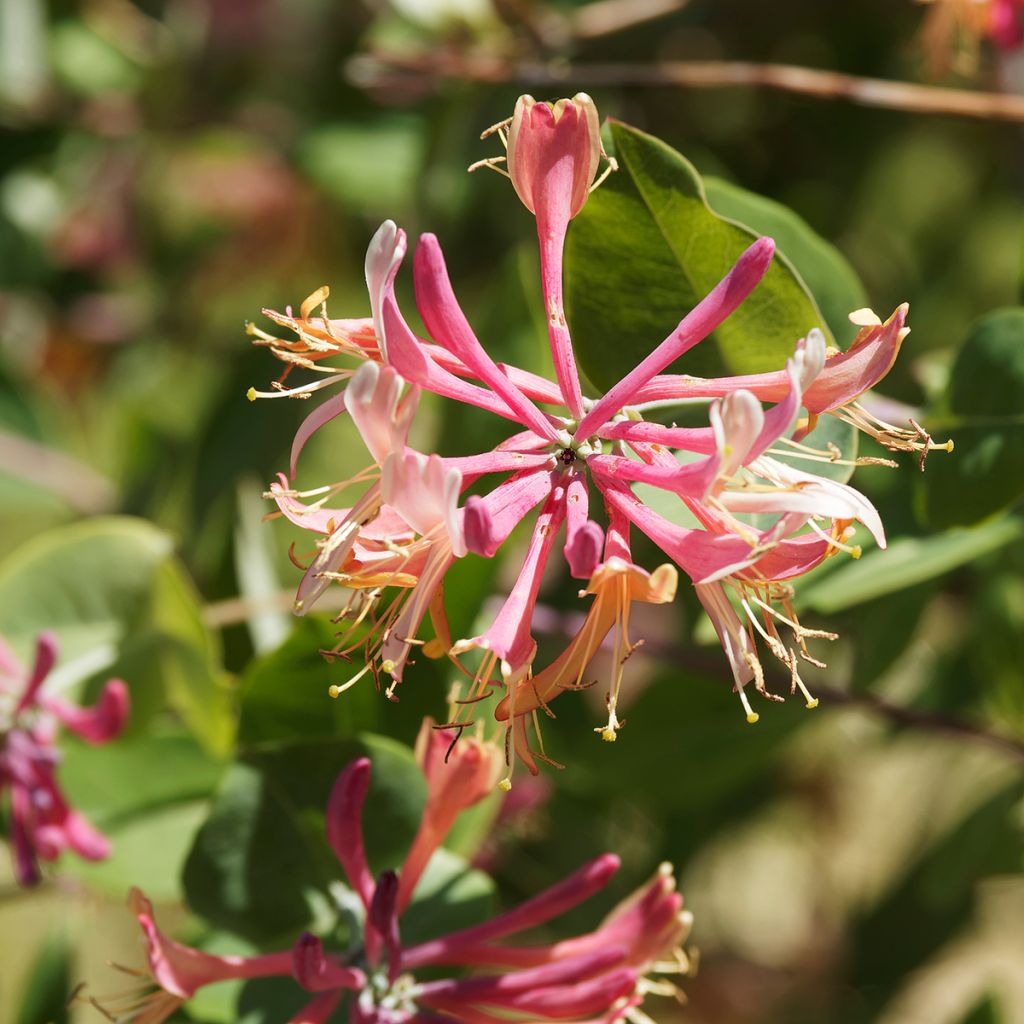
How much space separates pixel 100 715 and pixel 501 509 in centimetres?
51

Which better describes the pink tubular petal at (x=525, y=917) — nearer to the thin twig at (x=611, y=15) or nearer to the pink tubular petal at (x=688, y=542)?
the pink tubular petal at (x=688, y=542)

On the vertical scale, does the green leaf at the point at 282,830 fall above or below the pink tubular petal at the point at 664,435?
below

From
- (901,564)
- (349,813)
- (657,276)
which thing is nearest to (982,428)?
(901,564)

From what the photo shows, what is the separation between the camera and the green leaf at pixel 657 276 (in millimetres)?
786

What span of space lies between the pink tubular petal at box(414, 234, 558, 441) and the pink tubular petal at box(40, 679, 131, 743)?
473 millimetres

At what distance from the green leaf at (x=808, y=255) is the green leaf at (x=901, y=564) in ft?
0.55

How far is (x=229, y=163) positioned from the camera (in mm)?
2385

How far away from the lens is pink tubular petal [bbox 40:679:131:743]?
101 cm

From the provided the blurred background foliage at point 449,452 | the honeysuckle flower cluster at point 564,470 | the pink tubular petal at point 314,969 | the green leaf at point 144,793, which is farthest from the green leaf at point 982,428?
the green leaf at point 144,793

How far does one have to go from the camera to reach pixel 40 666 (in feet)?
3.24

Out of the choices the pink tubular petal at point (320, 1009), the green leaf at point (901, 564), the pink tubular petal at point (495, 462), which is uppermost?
the pink tubular petal at point (495, 462)

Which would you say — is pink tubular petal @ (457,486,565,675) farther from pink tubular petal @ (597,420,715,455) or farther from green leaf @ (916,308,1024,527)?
green leaf @ (916,308,1024,527)

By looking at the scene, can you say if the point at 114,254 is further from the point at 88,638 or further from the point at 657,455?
the point at 657,455

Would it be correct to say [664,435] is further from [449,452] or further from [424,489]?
[449,452]
